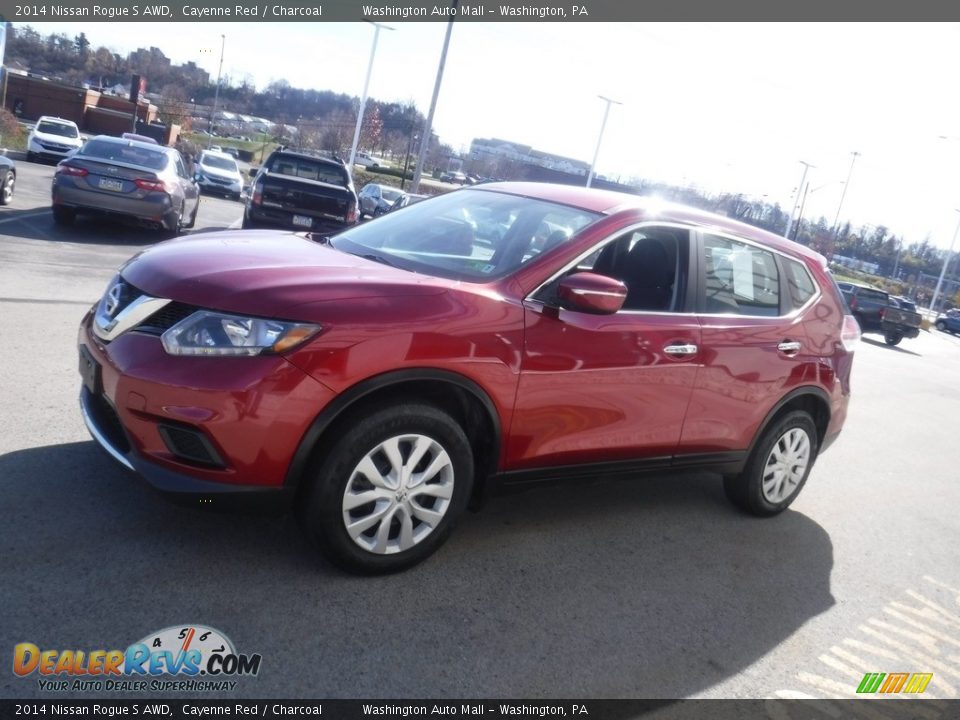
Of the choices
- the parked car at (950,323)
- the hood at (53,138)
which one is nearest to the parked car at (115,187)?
the hood at (53,138)

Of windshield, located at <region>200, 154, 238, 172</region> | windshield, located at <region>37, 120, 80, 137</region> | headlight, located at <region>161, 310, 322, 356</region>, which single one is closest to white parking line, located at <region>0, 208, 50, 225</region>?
headlight, located at <region>161, 310, 322, 356</region>

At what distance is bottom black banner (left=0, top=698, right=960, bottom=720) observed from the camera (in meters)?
2.60

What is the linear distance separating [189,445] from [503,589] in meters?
1.54

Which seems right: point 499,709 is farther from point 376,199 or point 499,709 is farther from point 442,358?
point 376,199

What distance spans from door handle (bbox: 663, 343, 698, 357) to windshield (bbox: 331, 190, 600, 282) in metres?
0.77

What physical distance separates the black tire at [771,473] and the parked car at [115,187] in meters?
10.1

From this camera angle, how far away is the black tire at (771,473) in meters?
5.20

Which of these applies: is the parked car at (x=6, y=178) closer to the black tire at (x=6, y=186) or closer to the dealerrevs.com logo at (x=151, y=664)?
the black tire at (x=6, y=186)

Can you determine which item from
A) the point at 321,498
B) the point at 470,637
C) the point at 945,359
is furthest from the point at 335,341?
the point at 945,359

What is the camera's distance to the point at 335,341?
128 inches

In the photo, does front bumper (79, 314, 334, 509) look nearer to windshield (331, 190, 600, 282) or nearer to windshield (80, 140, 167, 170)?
windshield (331, 190, 600, 282)

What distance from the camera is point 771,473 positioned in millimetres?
5332

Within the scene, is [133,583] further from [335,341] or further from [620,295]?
[620,295]

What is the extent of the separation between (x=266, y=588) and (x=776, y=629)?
2374mm
